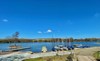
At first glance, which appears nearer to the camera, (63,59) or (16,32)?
(63,59)

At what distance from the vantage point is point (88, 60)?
29.5 m

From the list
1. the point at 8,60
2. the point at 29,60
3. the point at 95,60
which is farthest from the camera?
the point at 8,60

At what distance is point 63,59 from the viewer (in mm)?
31094

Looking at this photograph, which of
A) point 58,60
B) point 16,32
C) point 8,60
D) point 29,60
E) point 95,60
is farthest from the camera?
point 16,32

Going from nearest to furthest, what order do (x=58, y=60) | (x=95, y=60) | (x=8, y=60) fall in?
(x=95, y=60) < (x=58, y=60) < (x=8, y=60)

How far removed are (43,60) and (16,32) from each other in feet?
368

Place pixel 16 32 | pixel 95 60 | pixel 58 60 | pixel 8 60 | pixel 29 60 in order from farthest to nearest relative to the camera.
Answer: pixel 16 32 < pixel 8 60 < pixel 29 60 < pixel 58 60 < pixel 95 60

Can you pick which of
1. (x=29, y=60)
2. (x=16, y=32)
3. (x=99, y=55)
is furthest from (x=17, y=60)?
(x=16, y=32)

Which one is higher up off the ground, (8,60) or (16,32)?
(16,32)

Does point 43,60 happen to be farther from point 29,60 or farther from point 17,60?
point 17,60

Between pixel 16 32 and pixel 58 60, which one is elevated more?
pixel 16 32

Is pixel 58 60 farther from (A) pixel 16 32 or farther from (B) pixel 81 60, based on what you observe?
(A) pixel 16 32

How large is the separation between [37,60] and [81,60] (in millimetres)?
7532

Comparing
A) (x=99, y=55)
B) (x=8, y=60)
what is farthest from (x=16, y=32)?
(x=99, y=55)
